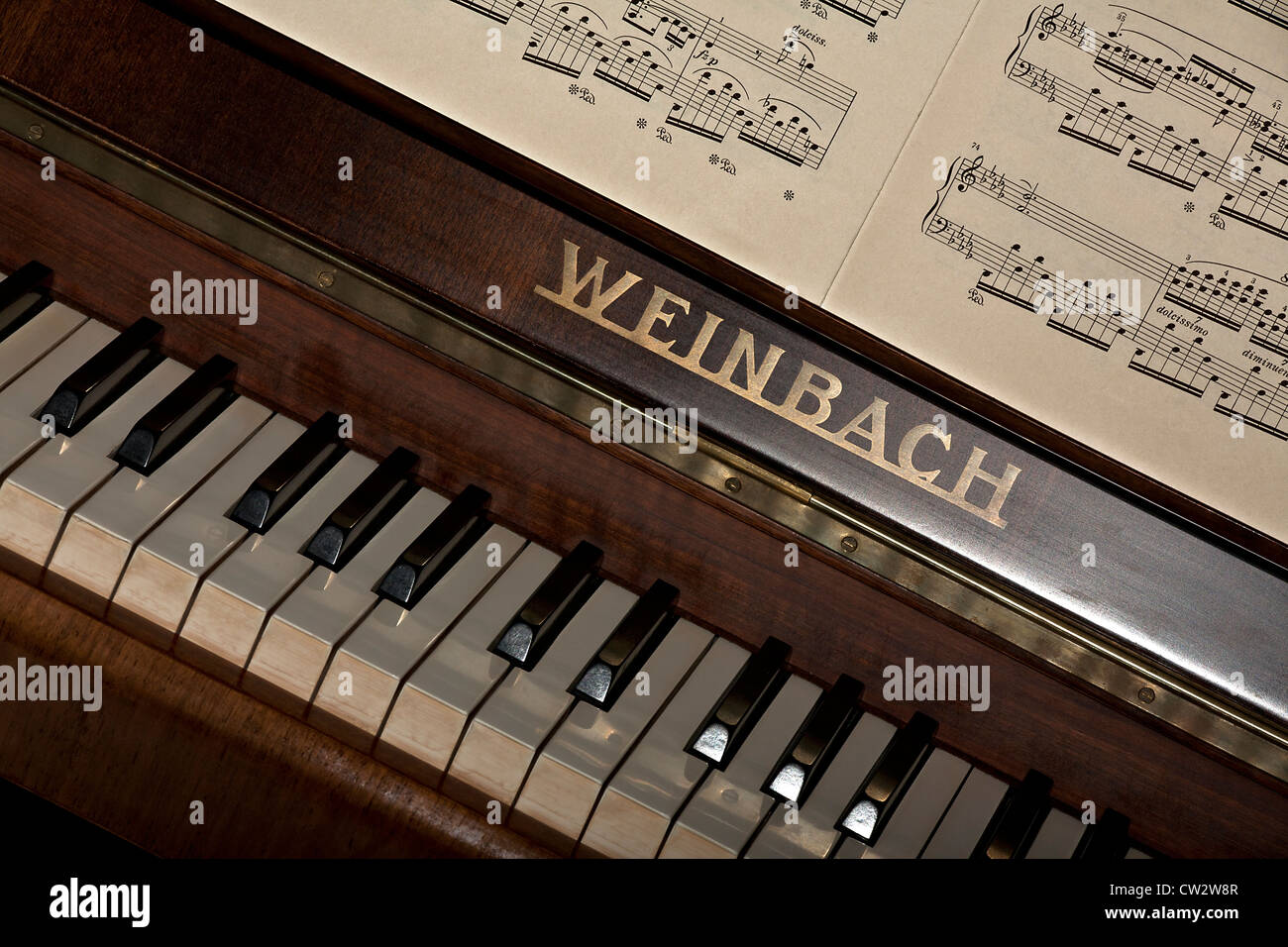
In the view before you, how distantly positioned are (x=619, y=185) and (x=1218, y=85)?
0.92 metres

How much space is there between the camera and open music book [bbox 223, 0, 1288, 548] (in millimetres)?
1596

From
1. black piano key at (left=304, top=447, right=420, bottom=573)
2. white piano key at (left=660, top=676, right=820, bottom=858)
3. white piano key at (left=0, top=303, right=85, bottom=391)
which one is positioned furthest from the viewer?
white piano key at (left=0, top=303, right=85, bottom=391)

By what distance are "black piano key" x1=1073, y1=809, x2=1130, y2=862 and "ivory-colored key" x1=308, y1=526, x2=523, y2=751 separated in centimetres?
102

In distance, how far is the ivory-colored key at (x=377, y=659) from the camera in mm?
1567

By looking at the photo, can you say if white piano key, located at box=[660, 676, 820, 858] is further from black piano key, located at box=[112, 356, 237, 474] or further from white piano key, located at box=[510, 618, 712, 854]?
black piano key, located at box=[112, 356, 237, 474]

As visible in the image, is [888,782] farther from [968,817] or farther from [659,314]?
[659,314]

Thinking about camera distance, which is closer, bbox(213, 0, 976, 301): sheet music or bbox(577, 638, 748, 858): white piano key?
bbox(577, 638, 748, 858): white piano key

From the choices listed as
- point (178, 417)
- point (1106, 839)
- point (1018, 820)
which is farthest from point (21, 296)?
point (1106, 839)

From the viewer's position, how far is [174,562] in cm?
160

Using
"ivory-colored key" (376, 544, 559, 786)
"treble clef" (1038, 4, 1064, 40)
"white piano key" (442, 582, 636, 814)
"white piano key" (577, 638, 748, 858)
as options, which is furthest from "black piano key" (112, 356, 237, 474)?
"treble clef" (1038, 4, 1064, 40)

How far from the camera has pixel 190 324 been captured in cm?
186

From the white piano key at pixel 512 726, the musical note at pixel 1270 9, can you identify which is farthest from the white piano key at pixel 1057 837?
the musical note at pixel 1270 9
